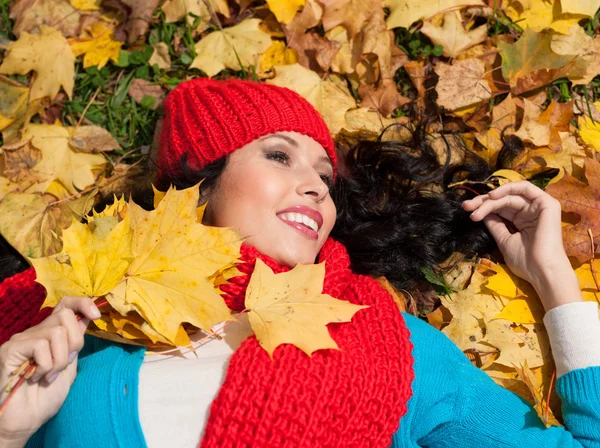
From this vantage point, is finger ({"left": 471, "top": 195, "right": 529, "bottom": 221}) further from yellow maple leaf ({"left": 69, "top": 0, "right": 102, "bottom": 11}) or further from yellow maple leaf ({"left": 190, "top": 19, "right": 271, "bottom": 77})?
yellow maple leaf ({"left": 69, "top": 0, "right": 102, "bottom": 11})

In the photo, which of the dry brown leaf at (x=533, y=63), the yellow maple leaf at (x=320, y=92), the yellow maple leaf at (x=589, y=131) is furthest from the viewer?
the yellow maple leaf at (x=320, y=92)

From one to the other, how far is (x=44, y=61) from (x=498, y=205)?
214 centimetres

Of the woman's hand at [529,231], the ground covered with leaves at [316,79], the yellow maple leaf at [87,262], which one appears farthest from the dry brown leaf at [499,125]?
the yellow maple leaf at [87,262]

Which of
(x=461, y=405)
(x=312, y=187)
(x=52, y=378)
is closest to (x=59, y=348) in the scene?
(x=52, y=378)

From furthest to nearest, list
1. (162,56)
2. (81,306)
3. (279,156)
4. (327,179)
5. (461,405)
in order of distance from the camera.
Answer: (162,56) → (327,179) → (279,156) → (461,405) → (81,306)

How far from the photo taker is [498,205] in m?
2.43

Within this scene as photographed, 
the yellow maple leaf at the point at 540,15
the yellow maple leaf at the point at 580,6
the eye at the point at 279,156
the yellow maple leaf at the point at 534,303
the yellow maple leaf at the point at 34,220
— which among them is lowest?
the yellow maple leaf at the point at 534,303

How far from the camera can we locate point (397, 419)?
1.98m

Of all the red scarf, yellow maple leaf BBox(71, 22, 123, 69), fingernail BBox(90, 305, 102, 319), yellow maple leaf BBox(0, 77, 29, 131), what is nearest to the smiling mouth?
the red scarf

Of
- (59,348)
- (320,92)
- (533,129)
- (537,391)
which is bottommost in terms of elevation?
(537,391)

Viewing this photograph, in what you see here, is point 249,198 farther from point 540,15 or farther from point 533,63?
point 540,15

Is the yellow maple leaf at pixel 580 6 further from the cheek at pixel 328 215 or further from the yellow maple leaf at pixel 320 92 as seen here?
the cheek at pixel 328 215

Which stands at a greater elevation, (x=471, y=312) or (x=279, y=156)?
(x=279, y=156)

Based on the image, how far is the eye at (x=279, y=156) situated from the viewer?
2303 mm
